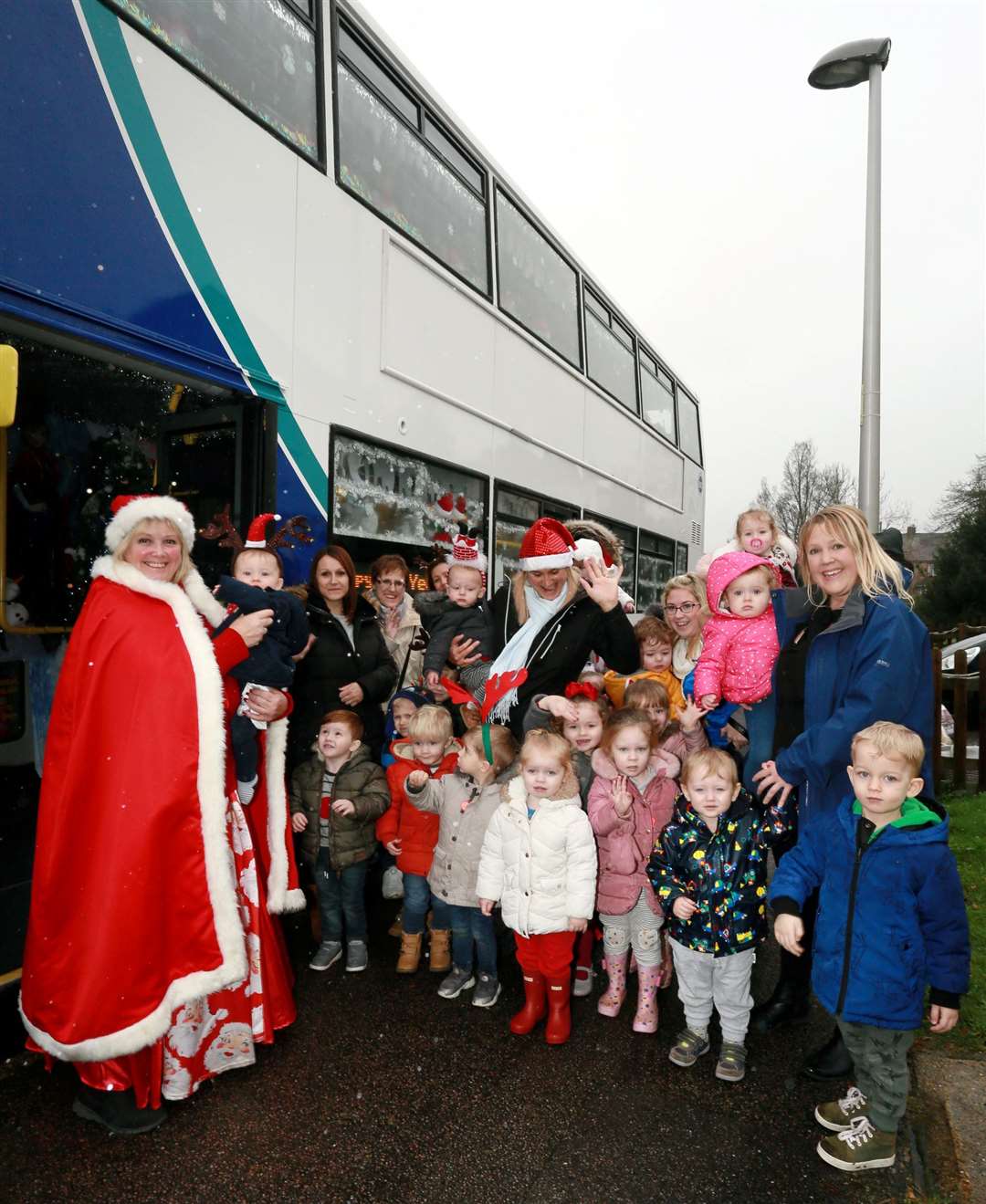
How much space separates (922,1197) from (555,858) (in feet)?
4.68

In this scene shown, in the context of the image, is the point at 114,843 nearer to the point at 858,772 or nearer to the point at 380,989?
the point at 380,989

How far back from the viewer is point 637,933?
3.28 m

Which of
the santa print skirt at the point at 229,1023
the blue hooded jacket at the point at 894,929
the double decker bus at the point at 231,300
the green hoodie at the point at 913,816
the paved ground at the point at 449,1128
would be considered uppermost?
the double decker bus at the point at 231,300

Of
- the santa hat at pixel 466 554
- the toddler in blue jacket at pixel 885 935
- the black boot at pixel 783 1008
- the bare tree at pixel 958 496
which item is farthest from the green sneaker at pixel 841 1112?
the bare tree at pixel 958 496

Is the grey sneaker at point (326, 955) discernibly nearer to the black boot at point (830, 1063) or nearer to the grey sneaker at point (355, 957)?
the grey sneaker at point (355, 957)

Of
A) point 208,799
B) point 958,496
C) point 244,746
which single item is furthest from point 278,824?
point 958,496

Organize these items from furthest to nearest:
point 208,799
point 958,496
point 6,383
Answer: point 958,496 → point 208,799 → point 6,383

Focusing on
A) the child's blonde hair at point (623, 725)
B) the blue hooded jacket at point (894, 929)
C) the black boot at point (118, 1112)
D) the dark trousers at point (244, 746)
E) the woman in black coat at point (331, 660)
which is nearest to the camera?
the blue hooded jacket at point (894, 929)

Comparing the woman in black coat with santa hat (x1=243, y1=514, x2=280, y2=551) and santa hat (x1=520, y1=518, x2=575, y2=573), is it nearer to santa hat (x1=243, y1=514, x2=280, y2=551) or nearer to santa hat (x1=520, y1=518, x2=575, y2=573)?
santa hat (x1=243, y1=514, x2=280, y2=551)

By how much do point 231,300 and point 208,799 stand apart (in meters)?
2.08

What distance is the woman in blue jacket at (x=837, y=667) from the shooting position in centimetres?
267

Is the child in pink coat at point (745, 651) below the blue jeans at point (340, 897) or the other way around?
the other way around

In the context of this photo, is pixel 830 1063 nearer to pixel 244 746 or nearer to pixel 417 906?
pixel 417 906

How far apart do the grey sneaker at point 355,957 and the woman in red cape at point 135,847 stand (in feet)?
3.09
